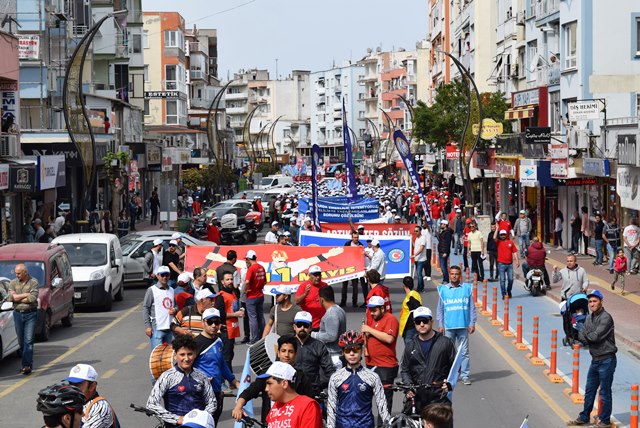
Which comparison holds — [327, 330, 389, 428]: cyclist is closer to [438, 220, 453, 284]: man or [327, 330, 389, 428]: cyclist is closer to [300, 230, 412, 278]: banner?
[300, 230, 412, 278]: banner

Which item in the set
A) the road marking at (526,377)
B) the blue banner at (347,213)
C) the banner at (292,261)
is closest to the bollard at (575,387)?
the road marking at (526,377)

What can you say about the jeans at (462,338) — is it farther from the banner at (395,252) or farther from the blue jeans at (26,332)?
the banner at (395,252)

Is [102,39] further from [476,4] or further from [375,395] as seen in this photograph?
[375,395]

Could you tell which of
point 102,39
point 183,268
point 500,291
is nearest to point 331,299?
point 183,268

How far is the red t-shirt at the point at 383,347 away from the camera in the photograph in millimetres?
13258

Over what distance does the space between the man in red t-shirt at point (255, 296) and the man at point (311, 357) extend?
28.0 ft

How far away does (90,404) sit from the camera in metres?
8.88

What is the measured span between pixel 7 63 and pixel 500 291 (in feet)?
66.1

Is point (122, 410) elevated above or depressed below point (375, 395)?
below

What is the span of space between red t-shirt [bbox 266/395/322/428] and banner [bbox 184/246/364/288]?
16.7 meters

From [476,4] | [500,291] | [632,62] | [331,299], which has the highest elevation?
[476,4]

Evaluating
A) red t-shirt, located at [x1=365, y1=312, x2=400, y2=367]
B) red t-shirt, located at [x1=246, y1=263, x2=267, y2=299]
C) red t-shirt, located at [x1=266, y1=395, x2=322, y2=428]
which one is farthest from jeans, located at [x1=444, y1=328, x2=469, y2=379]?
red t-shirt, located at [x1=266, y1=395, x2=322, y2=428]

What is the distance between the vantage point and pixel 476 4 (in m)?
69.6

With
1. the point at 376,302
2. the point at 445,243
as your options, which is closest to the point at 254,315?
the point at 376,302
